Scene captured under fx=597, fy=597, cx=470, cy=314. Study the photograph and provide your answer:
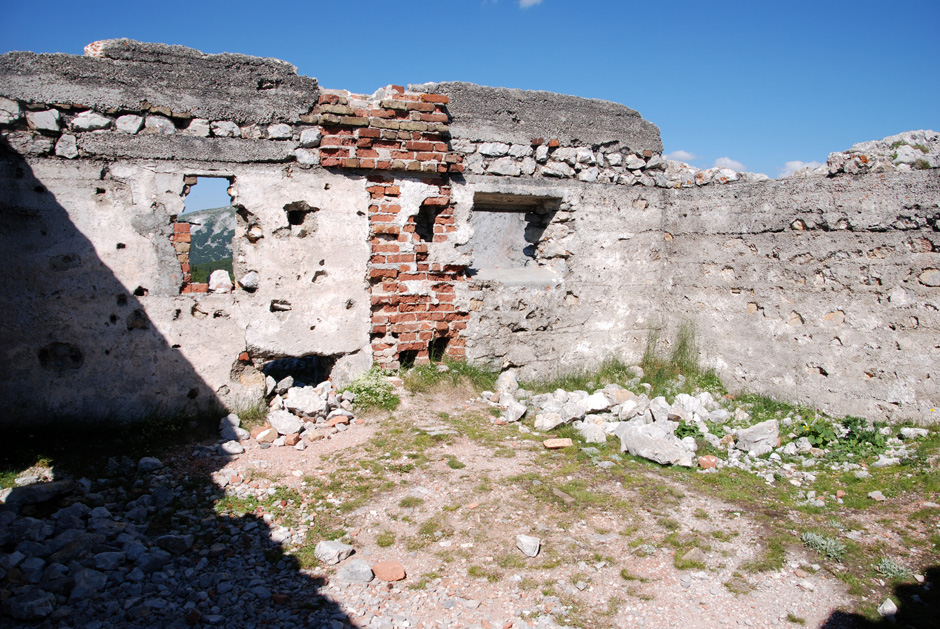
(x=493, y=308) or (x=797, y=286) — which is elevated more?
(x=797, y=286)

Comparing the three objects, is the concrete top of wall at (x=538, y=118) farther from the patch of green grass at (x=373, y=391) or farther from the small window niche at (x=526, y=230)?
the patch of green grass at (x=373, y=391)

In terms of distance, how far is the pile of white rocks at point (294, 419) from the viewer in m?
4.73

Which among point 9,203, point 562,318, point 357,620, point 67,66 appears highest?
point 67,66

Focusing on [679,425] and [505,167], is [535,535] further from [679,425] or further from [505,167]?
Result: [505,167]

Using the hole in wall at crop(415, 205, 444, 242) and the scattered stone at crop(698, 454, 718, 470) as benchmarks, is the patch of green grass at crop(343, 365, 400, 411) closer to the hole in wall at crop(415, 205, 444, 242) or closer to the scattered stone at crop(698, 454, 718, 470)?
the hole in wall at crop(415, 205, 444, 242)

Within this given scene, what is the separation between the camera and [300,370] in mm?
6883

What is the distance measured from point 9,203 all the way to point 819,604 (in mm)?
5748

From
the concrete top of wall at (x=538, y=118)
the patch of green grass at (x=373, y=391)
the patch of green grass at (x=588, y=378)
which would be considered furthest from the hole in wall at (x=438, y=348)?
the concrete top of wall at (x=538, y=118)

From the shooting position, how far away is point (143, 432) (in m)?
4.57

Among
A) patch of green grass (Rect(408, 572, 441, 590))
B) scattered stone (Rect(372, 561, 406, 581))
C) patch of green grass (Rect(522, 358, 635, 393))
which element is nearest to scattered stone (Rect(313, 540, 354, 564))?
scattered stone (Rect(372, 561, 406, 581))

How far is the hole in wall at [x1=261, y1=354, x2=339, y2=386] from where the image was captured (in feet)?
20.3

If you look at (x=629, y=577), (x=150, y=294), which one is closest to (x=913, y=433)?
(x=629, y=577)

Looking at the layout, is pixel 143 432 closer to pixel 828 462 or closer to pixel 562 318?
pixel 562 318

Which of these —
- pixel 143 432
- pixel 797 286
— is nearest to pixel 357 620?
pixel 143 432
